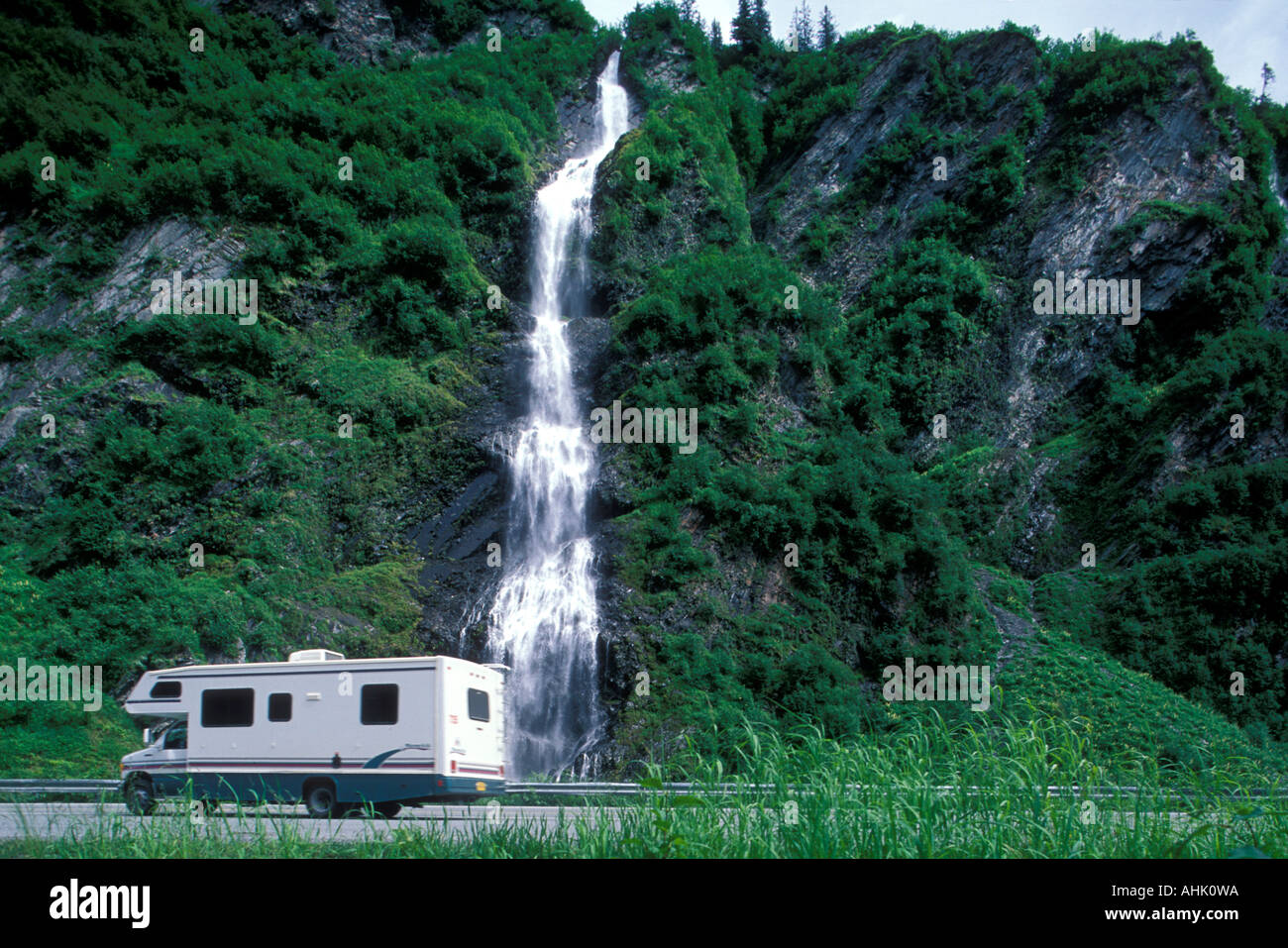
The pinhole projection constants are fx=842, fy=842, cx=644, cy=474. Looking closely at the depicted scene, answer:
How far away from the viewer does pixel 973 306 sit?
3519 cm

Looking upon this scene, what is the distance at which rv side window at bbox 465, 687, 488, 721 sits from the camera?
12.7 metres

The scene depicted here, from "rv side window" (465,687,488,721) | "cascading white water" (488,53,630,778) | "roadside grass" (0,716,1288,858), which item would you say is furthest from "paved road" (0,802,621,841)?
"cascading white water" (488,53,630,778)

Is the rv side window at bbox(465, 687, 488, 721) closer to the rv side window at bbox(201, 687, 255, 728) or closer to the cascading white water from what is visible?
the rv side window at bbox(201, 687, 255, 728)

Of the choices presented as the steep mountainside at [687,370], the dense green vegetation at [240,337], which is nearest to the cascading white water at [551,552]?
the steep mountainside at [687,370]

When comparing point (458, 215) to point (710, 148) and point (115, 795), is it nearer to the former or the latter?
point (710, 148)

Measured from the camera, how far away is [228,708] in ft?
41.8

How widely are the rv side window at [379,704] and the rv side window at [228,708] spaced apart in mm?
1895

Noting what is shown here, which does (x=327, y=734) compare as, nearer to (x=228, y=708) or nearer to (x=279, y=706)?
(x=279, y=706)

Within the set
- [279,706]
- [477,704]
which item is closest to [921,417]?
[477,704]

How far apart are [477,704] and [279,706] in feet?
9.50

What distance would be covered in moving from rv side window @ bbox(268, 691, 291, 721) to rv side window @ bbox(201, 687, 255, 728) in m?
0.30

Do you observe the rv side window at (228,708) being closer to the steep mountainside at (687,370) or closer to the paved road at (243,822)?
the paved road at (243,822)

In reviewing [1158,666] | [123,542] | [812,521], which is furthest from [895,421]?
[123,542]

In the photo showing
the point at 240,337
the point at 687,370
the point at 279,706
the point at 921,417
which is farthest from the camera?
the point at 921,417
